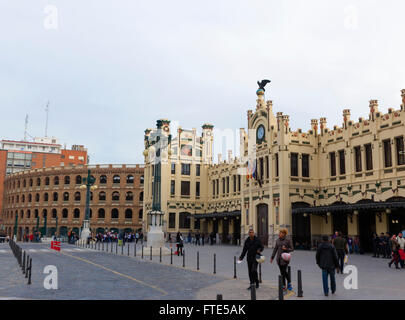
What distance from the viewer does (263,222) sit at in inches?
1614

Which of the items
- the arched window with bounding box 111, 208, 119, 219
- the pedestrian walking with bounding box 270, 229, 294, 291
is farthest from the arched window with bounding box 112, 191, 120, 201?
the pedestrian walking with bounding box 270, 229, 294, 291

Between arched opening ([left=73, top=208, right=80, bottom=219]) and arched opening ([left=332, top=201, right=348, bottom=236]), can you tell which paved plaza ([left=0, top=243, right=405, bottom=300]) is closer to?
arched opening ([left=332, top=201, right=348, bottom=236])

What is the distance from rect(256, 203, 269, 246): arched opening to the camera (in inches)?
1587

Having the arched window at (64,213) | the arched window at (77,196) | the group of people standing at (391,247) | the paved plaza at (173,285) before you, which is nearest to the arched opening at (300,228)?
the group of people standing at (391,247)

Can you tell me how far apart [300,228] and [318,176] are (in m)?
Result: 5.04

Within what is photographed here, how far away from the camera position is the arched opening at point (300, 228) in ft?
123

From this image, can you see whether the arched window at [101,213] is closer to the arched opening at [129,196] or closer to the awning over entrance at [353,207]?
the arched opening at [129,196]

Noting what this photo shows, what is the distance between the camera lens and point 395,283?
1370cm

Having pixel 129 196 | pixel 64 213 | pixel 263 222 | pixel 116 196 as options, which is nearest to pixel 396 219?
pixel 263 222

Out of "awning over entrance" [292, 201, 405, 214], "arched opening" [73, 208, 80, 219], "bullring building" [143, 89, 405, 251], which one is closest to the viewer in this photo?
"awning over entrance" [292, 201, 405, 214]

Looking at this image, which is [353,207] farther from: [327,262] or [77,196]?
[77,196]

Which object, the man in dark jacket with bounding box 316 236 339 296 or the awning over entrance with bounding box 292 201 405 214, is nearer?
the man in dark jacket with bounding box 316 236 339 296

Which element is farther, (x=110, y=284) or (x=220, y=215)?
(x=220, y=215)

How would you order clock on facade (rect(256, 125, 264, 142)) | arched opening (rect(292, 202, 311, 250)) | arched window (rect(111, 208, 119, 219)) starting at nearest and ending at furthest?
1. arched opening (rect(292, 202, 311, 250))
2. clock on facade (rect(256, 125, 264, 142))
3. arched window (rect(111, 208, 119, 219))
